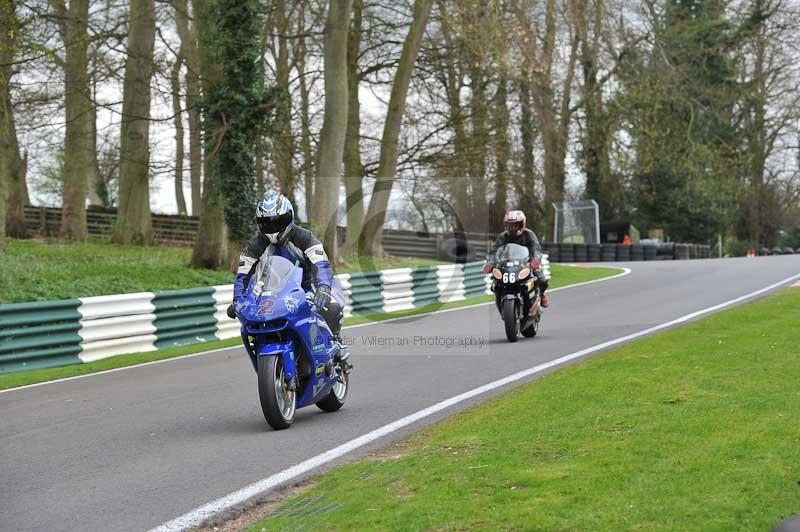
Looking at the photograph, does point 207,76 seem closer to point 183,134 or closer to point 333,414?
point 333,414

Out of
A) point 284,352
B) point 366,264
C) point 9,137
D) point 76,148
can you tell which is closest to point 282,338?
point 284,352

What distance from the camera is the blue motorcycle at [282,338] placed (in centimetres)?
839

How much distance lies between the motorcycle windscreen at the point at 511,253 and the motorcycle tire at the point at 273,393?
7.13m

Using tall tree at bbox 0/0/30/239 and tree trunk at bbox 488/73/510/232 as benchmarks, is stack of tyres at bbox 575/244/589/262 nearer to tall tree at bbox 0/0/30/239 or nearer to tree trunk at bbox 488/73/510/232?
tree trunk at bbox 488/73/510/232

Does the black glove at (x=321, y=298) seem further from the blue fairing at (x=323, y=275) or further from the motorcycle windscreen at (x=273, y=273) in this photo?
the motorcycle windscreen at (x=273, y=273)

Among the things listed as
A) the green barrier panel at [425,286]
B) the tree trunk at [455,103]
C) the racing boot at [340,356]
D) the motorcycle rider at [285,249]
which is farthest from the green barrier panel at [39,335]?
the tree trunk at [455,103]

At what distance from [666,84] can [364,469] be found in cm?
3887

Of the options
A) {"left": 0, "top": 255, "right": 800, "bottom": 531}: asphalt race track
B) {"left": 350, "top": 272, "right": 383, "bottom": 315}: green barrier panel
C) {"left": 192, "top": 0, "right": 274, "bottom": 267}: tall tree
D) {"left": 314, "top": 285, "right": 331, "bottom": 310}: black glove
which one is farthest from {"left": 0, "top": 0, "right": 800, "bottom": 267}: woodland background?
{"left": 314, "top": 285, "right": 331, "bottom": 310}: black glove

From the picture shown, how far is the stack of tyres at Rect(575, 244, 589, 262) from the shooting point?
4791 cm

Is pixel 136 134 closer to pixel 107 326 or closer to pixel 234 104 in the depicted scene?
pixel 234 104

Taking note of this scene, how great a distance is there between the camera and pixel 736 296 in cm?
2272

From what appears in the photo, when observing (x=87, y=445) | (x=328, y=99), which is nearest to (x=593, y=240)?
(x=328, y=99)

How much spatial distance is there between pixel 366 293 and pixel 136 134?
34.3 feet

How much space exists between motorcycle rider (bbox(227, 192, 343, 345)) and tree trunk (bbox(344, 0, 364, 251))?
23287mm
